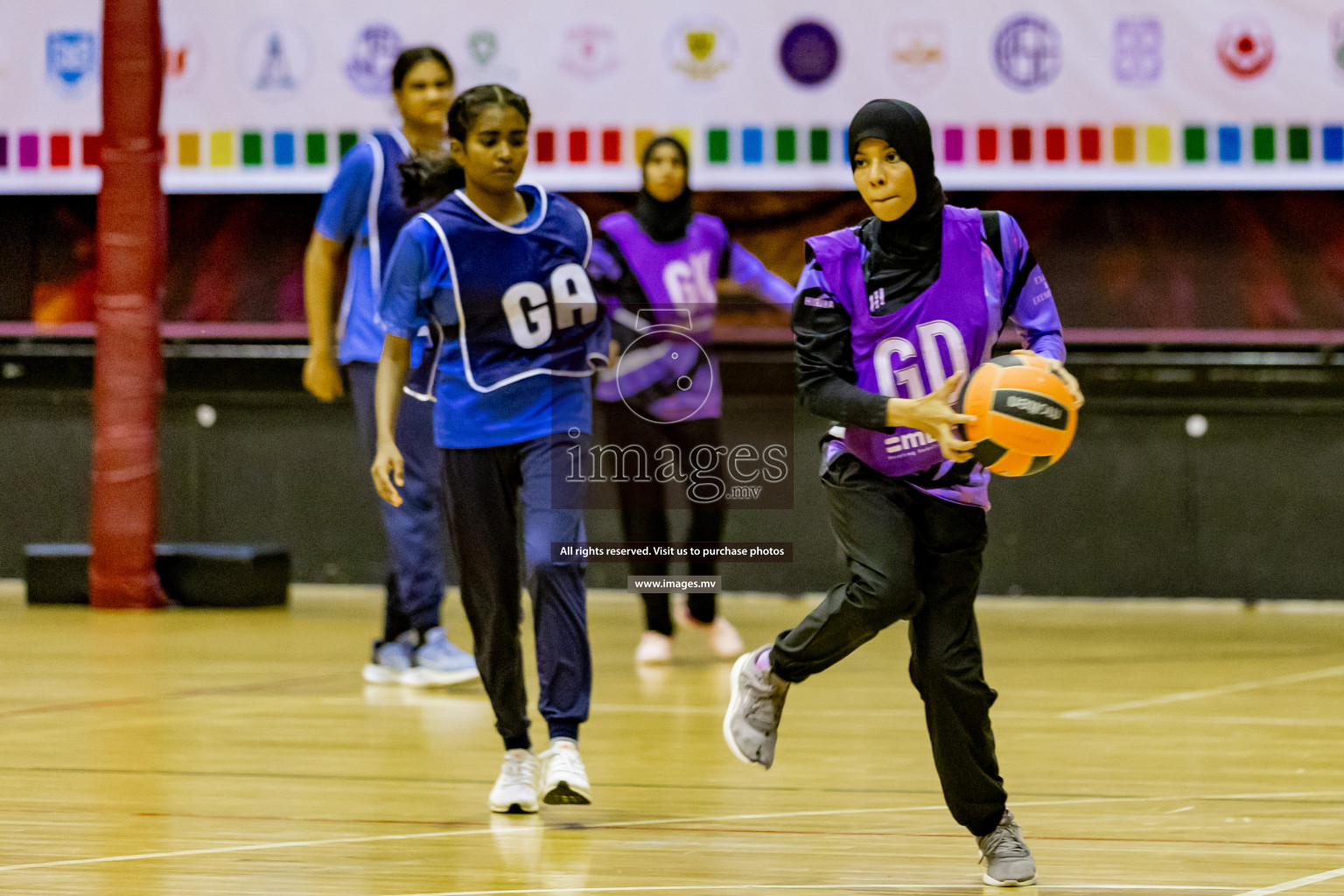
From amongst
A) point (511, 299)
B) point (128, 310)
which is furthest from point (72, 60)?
point (511, 299)

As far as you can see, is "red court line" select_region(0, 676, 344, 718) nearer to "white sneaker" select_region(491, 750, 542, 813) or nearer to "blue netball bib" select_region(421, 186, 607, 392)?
"white sneaker" select_region(491, 750, 542, 813)

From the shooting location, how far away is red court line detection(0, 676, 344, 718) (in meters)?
5.48

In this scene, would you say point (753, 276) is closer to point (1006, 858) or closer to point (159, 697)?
point (159, 697)

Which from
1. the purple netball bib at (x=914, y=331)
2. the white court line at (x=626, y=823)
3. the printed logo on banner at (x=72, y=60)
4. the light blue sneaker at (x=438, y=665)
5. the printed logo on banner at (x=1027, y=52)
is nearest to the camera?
the purple netball bib at (x=914, y=331)

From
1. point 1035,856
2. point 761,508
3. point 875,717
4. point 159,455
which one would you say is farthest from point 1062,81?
point 1035,856

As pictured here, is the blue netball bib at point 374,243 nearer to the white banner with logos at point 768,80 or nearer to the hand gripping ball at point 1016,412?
the white banner with logos at point 768,80

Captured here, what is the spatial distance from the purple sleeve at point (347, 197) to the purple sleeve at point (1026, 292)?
10.4ft

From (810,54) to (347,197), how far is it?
310 cm

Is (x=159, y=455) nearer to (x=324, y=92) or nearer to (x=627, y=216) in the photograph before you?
(x=324, y=92)

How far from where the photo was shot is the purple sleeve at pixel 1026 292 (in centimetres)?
342

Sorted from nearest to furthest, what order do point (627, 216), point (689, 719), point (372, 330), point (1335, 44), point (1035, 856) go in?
point (1035, 856) → point (689, 719) → point (372, 330) → point (627, 216) → point (1335, 44)

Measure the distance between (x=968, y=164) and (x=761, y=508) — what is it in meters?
2.06

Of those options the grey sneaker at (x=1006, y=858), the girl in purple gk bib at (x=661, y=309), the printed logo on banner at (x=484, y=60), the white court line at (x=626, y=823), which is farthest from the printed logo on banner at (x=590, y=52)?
the grey sneaker at (x=1006, y=858)

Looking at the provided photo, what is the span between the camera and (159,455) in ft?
30.7
